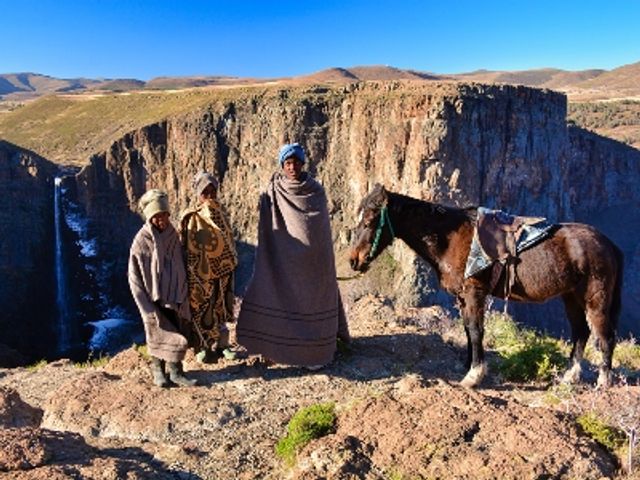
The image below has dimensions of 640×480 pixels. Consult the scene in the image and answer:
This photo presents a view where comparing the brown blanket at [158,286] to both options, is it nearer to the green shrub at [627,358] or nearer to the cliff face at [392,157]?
the green shrub at [627,358]

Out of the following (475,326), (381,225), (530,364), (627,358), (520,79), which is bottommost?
(627,358)

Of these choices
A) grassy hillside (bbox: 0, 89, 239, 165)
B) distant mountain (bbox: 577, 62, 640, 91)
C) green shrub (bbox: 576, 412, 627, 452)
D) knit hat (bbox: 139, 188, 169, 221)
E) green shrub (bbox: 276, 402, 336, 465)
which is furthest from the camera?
distant mountain (bbox: 577, 62, 640, 91)

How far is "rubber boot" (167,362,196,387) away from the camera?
5.05 m

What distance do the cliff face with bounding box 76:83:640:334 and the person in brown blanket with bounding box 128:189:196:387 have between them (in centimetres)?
2853

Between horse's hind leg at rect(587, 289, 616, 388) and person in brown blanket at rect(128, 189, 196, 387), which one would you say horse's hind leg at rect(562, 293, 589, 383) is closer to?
horse's hind leg at rect(587, 289, 616, 388)

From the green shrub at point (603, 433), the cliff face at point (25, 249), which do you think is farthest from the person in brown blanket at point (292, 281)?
the cliff face at point (25, 249)

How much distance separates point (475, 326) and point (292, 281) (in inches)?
66.8

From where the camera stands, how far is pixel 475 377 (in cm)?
516

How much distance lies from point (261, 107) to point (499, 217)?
47.5m

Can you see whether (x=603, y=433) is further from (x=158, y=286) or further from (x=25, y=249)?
(x=25, y=249)

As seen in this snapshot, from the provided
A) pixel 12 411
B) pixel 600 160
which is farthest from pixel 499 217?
pixel 600 160

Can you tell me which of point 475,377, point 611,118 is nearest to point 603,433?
point 475,377

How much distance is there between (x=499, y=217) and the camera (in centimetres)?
523

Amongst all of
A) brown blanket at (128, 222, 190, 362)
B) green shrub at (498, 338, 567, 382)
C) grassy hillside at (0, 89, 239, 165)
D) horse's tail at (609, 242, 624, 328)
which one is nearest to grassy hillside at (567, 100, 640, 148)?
grassy hillside at (0, 89, 239, 165)
